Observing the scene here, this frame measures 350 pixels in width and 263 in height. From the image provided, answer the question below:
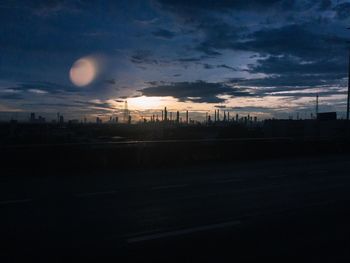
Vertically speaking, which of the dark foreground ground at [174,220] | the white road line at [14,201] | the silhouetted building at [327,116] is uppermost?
the silhouetted building at [327,116]

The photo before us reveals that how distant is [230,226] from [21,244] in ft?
11.6

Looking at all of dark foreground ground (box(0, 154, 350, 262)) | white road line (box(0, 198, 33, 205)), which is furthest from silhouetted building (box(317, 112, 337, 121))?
white road line (box(0, 198, 33, 205))

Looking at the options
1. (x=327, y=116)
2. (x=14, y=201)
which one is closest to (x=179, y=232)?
(x=14, y=201)

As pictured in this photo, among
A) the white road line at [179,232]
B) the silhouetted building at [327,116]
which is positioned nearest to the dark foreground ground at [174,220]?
the white road line at [179,232]

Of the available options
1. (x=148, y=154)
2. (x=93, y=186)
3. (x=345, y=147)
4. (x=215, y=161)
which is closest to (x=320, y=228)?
(x=93, y=186)

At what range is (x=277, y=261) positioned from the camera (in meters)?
5.93

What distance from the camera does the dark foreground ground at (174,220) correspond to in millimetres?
6242

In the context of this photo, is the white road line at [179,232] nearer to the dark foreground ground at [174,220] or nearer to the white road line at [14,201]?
the dark foreground ground at [174,220]

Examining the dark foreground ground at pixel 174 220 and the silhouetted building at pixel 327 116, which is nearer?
the dark foreground ground at pixel 174 220

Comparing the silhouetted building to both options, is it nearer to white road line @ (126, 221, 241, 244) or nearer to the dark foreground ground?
the dark foreground ground

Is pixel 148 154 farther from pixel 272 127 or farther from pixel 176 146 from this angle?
pixel 272 127

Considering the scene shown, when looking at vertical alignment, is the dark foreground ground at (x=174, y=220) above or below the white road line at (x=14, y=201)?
below

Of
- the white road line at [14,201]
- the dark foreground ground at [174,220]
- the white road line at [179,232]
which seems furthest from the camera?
the white road line at [14,201]

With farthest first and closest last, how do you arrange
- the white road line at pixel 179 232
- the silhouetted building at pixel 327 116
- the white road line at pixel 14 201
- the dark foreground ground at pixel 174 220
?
the silhouetted building at pixel 327 116 → the white road line at pixel 14 201 → the white road line at pixel 179 232 → the dark foreground ground at pixel 174 220
